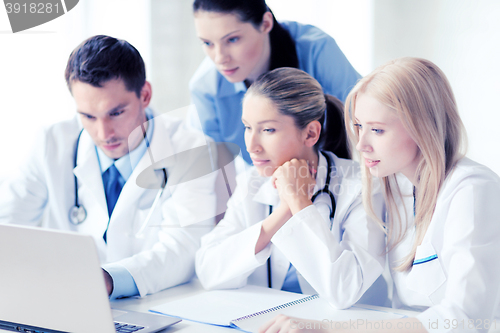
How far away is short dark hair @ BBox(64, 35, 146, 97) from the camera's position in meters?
1.35

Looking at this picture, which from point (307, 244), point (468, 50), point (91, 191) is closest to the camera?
point (307, 244)

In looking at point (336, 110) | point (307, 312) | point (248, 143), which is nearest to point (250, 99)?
point (248, 143)

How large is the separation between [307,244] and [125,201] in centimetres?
62

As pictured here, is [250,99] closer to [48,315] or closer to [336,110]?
[336,110]

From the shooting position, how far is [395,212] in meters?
1.04

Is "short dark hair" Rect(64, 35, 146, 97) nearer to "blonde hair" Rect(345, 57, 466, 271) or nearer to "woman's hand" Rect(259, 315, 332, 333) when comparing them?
"blonde hair" Rect(345, 57, 466, 271)

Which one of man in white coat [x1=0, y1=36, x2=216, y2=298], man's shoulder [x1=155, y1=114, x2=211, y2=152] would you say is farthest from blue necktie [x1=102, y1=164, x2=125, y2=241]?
man's shoulder [x1=155, y1=114, x2=211, y2=152]

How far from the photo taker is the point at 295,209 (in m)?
1.05

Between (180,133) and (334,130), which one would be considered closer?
(334,130)

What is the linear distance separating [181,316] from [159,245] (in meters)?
0.34

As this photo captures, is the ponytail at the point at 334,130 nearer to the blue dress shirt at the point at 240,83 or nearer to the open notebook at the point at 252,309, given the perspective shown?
the blue dress shirt at the point at 240,83

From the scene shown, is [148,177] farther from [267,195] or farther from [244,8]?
[244,8]

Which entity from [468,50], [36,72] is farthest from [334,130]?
[36,72]

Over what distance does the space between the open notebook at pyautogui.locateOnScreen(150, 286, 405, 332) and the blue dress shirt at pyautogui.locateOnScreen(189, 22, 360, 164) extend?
0.47m
